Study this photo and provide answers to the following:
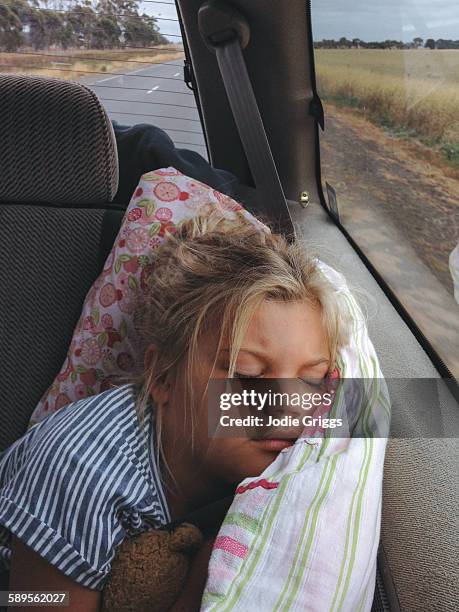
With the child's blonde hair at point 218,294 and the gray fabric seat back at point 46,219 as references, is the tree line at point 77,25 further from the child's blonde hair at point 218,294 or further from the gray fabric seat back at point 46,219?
the child's blonde hair at point 218,294

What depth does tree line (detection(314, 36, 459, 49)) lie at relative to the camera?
126 cm

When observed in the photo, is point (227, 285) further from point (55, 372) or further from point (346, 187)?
point (346, 187)

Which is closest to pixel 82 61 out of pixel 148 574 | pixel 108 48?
pixel 108 48

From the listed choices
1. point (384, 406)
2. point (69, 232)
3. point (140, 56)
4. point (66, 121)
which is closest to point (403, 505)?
point (384, 406)

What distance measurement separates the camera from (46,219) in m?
1.36

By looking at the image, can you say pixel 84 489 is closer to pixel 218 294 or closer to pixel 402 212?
pixel 218 294

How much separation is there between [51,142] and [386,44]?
856 mm

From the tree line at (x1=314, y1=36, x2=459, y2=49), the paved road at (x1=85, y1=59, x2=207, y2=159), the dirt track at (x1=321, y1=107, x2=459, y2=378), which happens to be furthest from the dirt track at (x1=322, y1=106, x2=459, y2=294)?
the paved road at (x1=85, y1=59, x2=207, y2=159)

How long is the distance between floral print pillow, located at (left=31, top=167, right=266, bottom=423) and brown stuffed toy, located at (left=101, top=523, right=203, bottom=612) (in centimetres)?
40

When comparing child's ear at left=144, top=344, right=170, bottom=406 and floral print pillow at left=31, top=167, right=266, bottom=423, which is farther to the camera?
floral print pillow at left=31, top=167, right=266, bottom=423

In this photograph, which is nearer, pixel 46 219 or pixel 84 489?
pixel 84 489

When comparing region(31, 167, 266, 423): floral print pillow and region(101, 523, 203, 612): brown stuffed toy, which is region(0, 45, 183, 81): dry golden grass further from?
region(101, 523, 203, 612): brown stuffed toy

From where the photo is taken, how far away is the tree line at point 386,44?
1262 mm

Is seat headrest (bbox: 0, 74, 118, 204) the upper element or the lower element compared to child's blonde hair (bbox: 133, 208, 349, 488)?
upper
